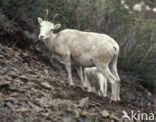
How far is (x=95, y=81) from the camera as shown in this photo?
10.9m

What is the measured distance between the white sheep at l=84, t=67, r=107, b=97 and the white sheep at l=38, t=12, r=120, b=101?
3.14 ft

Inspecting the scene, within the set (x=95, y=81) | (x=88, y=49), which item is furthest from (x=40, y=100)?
(x=95, y=81)

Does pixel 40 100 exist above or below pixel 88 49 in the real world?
below

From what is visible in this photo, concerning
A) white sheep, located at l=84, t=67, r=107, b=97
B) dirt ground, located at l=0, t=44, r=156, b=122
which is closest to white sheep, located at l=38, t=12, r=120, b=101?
dirt ground, located at l=0, t=44, r=156, b=122

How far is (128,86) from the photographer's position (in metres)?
14.3

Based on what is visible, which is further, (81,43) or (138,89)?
(138,89)

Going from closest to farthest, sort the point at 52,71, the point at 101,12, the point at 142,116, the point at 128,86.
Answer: the point at 142,116 → the point at 52,71 → the point at 128,86 → the point at 101,12

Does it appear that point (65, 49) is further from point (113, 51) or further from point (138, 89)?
point (138, 89)

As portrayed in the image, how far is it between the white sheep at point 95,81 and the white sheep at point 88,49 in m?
0.96

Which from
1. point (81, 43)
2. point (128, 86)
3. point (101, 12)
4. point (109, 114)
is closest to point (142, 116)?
point (109, 114)

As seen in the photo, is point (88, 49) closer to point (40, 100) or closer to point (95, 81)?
point (95, 81)

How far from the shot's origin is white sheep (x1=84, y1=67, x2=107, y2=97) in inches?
418

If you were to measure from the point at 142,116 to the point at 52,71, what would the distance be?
13.2 ft

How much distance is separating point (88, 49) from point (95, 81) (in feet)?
5.88
